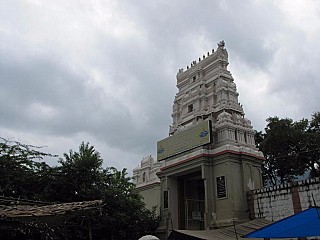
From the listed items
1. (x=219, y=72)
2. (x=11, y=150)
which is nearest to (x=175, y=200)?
(x=219, y=72)

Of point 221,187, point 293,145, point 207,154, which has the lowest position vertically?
point 221,187

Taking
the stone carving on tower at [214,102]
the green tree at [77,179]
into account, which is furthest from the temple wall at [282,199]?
the green tree at [77,179]

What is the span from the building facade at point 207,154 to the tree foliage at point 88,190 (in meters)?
2.27

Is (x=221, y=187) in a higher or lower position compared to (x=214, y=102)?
lower

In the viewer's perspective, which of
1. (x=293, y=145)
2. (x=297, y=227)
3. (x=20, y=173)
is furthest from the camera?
(x=293, y=145)

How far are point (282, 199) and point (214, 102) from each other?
22.6ft

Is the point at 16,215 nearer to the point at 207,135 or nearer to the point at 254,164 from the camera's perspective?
the point at 207,135

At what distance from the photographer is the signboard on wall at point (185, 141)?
17.5 m

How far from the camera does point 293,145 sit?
24.3 meters

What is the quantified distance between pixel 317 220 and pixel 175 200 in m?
14.1

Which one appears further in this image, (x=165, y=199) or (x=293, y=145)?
(x=293, y=145)

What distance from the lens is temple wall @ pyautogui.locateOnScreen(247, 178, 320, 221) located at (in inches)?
552

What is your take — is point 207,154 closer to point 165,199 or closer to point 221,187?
point 221,187

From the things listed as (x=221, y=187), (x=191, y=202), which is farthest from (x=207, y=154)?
→ (x=191, y=202)
